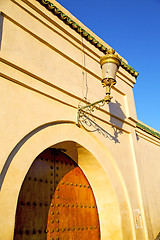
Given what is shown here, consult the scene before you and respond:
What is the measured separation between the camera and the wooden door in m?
2.62

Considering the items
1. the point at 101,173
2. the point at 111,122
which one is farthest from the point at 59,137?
the point at 111,122

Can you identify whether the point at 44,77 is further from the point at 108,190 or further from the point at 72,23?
the point at 108,190

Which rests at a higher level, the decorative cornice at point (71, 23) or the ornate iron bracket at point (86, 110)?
the decorative cornice at point (71, 23)

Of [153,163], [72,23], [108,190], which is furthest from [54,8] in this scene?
[153,163]

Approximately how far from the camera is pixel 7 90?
8.25 feet

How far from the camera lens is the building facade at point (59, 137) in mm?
2477

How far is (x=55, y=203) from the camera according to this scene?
300 cm

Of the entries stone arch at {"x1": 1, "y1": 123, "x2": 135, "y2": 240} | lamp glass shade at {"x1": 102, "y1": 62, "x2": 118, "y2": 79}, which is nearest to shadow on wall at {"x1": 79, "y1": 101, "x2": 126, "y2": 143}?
stone arch at {"x1": 1, "y1": 123, "x2": 135, "y2": 240}

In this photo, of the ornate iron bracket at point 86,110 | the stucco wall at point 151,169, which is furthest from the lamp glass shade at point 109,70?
the stucco wall at point 151,169

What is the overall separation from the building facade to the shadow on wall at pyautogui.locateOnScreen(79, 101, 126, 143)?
2 cm

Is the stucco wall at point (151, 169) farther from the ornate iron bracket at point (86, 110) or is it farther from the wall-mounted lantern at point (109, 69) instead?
the wall-mounted lantern at point (109, 69)

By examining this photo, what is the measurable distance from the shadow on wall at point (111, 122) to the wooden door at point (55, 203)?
61 centimetres

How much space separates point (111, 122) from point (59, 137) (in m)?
1.41

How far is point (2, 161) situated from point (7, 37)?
5.14 feet
